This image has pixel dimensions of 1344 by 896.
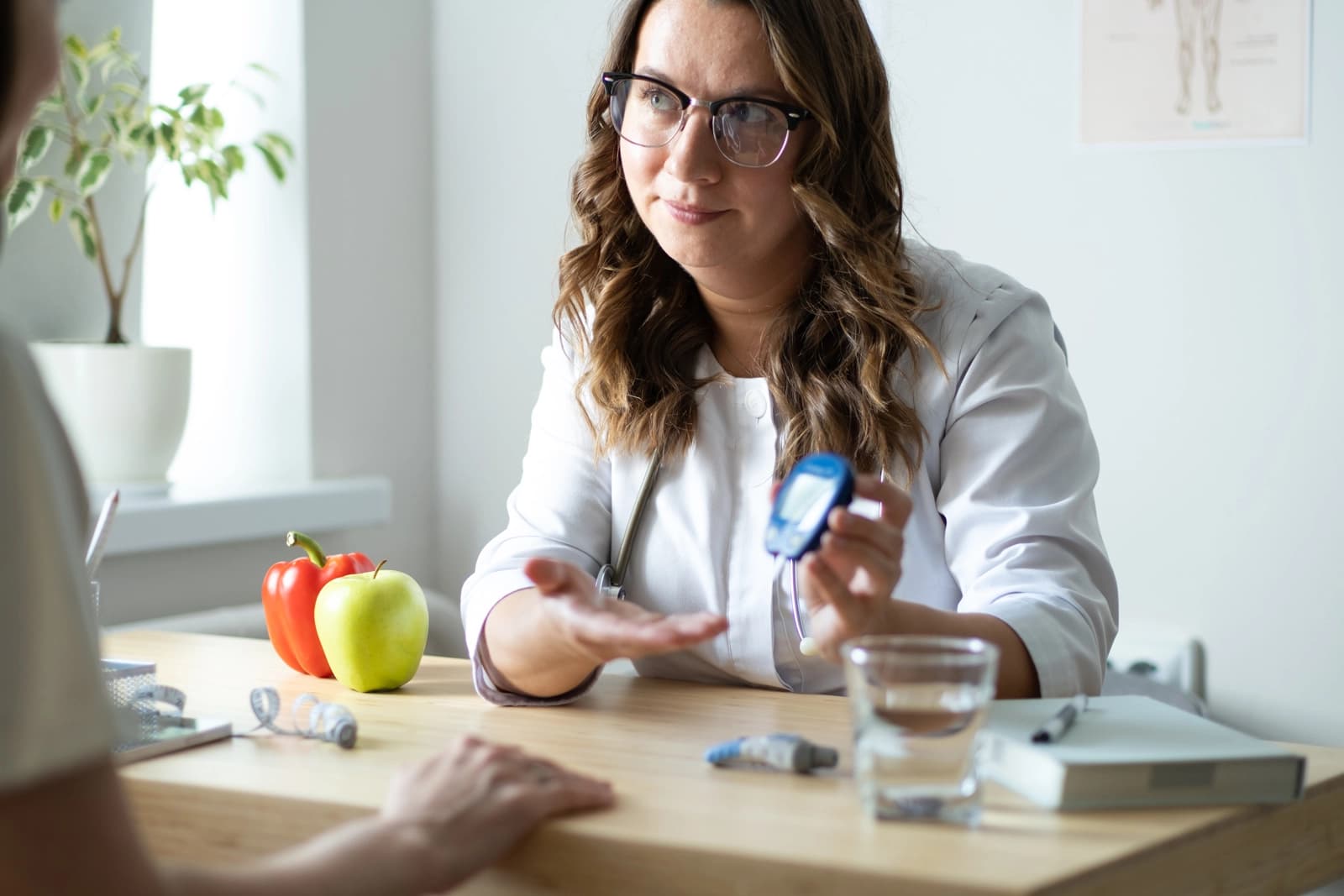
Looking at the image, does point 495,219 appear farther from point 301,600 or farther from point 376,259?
Result: point 301,600

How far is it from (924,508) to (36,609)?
3.61 feet

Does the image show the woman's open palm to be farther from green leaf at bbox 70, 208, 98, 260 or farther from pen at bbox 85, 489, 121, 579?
green leaf at bbox 70, 208, 98, 260

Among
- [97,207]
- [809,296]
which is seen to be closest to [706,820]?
[809,296]

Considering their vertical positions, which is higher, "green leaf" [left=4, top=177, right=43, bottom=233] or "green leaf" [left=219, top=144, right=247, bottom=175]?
"green leaf" [left=219, top=144, right=247, bottom=175]

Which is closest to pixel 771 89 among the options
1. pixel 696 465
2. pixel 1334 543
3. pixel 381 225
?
pixel 696 465

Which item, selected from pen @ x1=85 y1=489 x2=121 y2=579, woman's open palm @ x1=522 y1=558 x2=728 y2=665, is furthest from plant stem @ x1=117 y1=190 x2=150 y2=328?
woman's open palm @ x1=522 y1=558 x2=728 y2=665

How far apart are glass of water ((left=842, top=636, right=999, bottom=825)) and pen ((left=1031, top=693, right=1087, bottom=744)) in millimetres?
124

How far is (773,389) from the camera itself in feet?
5.63

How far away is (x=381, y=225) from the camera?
10.9 feet

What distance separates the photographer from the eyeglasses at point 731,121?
5.47 ft

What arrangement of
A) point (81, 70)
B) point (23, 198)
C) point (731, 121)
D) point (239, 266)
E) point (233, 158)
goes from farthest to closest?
point (239, 266) < point (233, 158) < point (81, 70) < point (23, 198) < point (731, 121)

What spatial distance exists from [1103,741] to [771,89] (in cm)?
83

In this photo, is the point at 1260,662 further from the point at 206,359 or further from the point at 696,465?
the point at 206,359

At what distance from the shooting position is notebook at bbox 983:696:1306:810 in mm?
1092
